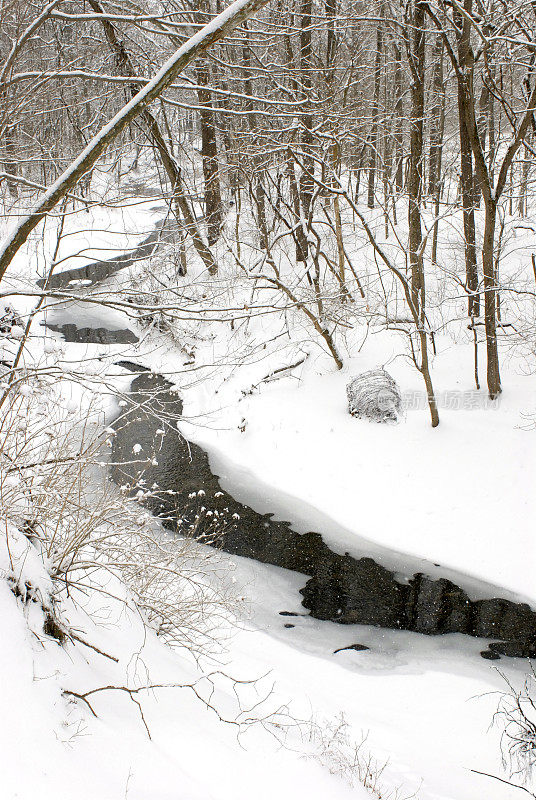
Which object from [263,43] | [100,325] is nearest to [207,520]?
[263,43]

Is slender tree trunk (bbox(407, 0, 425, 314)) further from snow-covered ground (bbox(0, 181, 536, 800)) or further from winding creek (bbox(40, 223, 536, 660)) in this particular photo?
winding creek (bbox(40, 223, 536, 660))

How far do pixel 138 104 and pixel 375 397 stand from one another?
28.1 feet

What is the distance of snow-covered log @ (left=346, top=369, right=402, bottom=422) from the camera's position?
35.2 ft

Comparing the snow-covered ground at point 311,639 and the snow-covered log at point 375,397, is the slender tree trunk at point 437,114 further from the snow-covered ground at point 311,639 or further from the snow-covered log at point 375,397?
the snow-covered ground at point 311,639

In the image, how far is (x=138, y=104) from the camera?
278cm

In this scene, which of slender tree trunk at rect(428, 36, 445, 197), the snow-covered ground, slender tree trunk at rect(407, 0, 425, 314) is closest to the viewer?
the snow-covered ground

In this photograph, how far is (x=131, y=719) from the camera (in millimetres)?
3469

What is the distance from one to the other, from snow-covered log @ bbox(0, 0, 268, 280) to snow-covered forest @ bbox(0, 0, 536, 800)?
1 cm

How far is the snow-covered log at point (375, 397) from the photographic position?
10.7 m

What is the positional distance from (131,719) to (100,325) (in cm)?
1516

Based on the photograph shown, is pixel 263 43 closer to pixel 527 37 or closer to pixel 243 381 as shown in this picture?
pixel 527 37

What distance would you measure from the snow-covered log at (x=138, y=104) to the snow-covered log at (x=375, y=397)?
8.42 m

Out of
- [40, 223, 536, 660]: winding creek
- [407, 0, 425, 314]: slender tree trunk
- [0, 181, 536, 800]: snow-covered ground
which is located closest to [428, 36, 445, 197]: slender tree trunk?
[407, 0, 425, 314]: slender tree trunk

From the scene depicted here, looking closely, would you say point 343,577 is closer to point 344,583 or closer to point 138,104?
point 344,583
